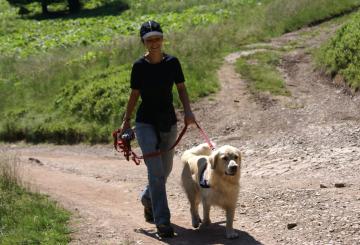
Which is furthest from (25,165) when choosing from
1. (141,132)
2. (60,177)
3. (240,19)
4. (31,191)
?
(240,19)

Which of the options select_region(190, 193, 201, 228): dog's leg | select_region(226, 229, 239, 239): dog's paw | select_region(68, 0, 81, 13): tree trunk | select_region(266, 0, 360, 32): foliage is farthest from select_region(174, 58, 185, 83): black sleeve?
select_region(68, 0, 81, 13): tree trunk

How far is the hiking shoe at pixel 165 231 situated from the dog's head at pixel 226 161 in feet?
2.86

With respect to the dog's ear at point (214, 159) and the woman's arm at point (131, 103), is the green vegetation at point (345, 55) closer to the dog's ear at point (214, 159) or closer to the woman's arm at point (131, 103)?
the woman's arm at point (131, 103)

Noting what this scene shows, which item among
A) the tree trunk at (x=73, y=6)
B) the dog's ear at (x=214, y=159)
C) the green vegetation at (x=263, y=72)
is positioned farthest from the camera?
the tree trunk at (x=73, y=6)

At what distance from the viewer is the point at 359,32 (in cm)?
1723

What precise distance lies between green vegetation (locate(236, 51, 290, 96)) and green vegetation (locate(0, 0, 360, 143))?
892 mm

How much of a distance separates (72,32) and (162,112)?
28.3 meters

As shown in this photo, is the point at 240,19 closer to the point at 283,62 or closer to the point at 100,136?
the point at 283,62

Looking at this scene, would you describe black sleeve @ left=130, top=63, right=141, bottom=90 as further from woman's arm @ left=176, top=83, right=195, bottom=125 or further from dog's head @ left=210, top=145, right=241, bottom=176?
dog's head @ left=210, top=145, right=241, bottom=176

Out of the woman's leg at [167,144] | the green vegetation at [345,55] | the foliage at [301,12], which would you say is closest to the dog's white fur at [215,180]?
the woman's leg at [167,144]

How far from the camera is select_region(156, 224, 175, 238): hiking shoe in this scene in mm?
6895

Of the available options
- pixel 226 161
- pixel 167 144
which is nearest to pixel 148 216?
pixel 167 144

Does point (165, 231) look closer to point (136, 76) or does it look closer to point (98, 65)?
point (136, 76)

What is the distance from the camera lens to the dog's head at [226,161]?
251 inches
